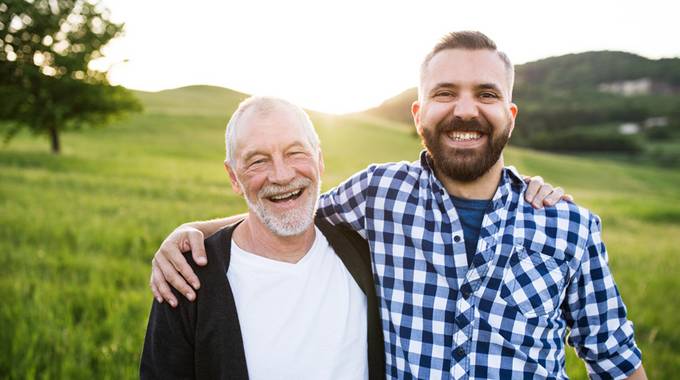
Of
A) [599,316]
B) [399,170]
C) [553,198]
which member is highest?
[399,170]

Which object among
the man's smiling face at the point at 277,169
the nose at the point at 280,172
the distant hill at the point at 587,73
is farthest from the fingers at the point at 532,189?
the distant hill at the point at 587,73

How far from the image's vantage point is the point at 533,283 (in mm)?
2305

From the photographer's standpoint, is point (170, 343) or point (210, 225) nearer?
point (170, 343)

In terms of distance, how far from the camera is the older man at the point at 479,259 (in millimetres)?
2281

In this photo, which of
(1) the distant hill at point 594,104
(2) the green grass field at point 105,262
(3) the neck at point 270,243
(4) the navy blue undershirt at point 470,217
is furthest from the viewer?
(1) the distant hill at point 594,104

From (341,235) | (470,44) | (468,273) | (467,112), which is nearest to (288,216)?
(341,235)

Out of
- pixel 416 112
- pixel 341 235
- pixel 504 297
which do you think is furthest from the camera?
pixel 416 112

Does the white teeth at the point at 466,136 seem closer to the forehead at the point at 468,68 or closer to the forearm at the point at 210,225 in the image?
the forehead at the point at 468,68

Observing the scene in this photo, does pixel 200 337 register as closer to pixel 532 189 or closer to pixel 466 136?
pixel 466 136

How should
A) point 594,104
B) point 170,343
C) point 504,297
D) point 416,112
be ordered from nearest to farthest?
point 170,343, point 504,297, point 416,112, point 594,104

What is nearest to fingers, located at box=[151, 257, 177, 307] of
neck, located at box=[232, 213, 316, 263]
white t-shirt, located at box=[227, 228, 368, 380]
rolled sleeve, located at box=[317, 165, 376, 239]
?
white t-shirt, located at box=[227, 228, 368, 380]

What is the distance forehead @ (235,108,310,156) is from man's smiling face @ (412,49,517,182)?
0.77 metres

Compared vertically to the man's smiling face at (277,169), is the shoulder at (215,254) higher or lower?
lower

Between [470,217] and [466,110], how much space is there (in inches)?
23.0
